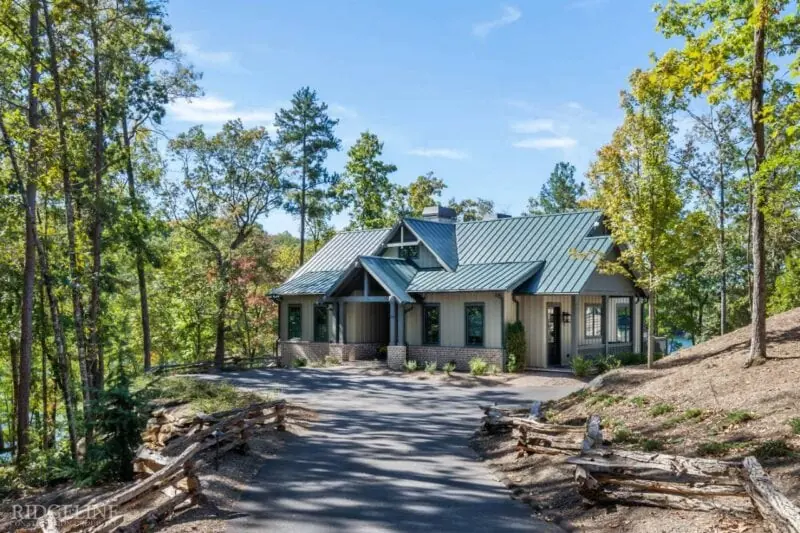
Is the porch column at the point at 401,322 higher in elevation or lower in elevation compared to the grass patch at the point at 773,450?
higher

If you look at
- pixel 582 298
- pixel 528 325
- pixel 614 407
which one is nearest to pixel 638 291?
pixel 582 298

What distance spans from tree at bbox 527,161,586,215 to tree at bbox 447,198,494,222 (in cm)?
565

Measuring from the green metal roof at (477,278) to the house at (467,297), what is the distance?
0.05 m

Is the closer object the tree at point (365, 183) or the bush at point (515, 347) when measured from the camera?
the bush at point (515, 347)

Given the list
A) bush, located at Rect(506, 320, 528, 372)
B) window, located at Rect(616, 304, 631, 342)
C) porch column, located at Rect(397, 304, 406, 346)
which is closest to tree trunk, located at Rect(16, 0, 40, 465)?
porch column, located at Rect(397, 304, 406, 346)

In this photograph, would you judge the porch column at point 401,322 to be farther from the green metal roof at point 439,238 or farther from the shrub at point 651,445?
the shrub at point 651,445

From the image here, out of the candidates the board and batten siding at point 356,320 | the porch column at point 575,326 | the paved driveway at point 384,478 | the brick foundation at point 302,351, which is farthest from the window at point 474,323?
the brick foundation at point 302,351

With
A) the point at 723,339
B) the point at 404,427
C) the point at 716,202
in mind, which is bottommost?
the point at 404,427

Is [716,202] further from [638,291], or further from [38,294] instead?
[38,294]

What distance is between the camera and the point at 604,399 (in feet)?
44.9

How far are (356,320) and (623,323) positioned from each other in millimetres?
11503

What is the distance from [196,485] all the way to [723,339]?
15.0 metres

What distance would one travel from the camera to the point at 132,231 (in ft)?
64.8

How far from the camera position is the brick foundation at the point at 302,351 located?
30.1m
